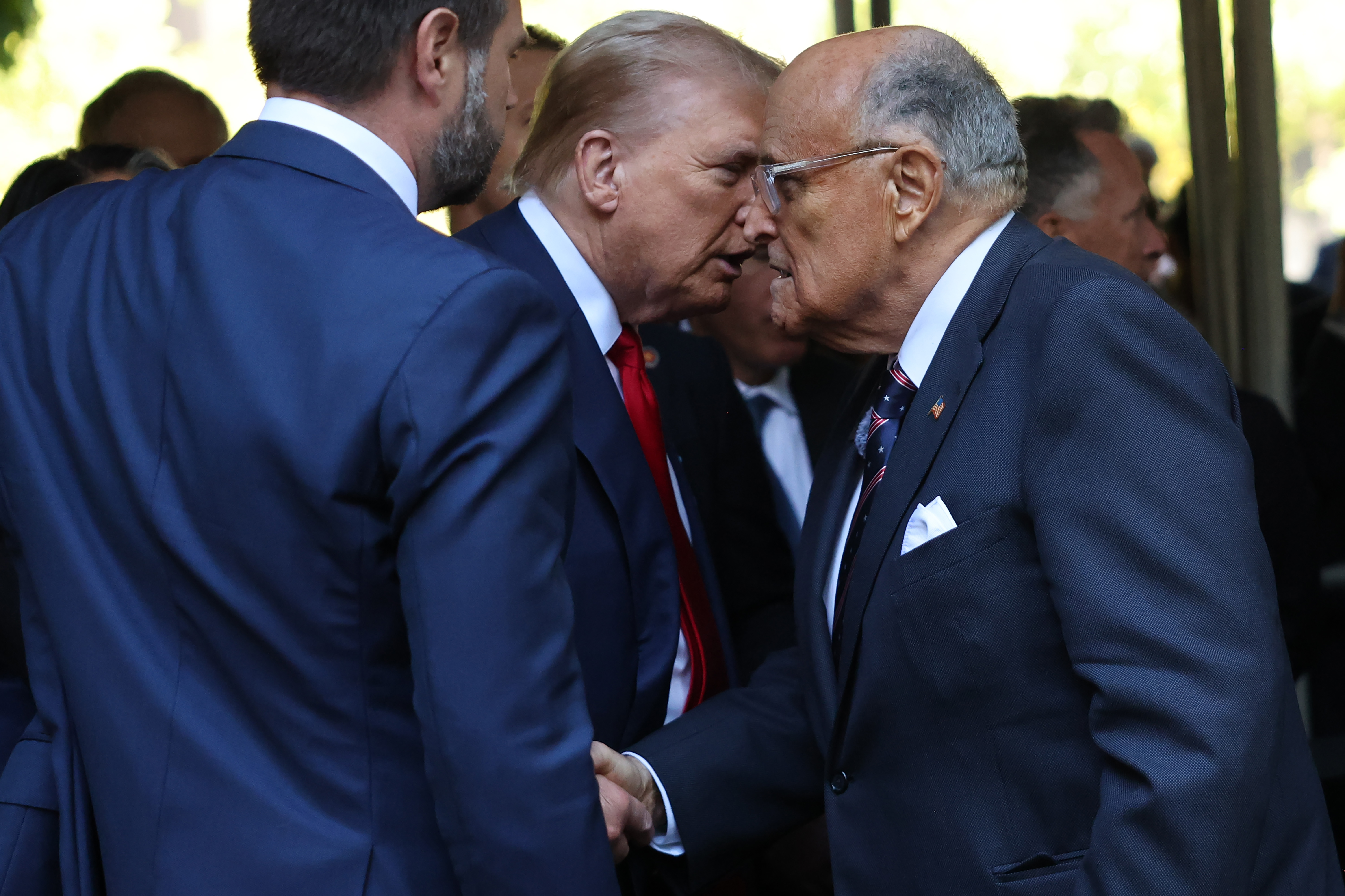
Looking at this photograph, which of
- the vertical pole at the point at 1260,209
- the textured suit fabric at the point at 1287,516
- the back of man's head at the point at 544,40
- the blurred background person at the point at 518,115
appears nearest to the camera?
the textured suit fabric at the point at 1287,516

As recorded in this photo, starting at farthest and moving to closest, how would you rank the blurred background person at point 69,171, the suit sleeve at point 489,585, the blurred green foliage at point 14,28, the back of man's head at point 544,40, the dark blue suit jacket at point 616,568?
the blurred green foliage at point 14,28 < the back of man's head at point 544,40 < the blurred background person at point 69,171 < the dark blue suit jacket at point 616,568 < the suit sleeve at point 489,585

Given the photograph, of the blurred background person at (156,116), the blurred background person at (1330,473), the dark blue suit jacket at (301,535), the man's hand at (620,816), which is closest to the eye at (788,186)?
the dark blue suit jacket at (301,535)

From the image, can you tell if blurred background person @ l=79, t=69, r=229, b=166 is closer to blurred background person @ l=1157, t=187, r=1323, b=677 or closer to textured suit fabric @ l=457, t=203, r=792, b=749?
textured suit fabric @ l=457, t=203, r=792, b=749

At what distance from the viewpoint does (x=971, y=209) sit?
1.62 m

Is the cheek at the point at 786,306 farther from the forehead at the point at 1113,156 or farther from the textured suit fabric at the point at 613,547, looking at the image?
the forehead at the point at 1113,156

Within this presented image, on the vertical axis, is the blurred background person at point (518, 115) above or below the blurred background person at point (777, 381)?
above

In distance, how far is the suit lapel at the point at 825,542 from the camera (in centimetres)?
167

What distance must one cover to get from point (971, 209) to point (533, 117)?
0.83 metres

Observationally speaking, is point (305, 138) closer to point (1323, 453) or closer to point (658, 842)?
point (658, 842)

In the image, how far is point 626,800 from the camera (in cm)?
166

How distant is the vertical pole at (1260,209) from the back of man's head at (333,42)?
3.33m

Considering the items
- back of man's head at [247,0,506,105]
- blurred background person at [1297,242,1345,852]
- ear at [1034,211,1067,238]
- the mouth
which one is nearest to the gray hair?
the mouth

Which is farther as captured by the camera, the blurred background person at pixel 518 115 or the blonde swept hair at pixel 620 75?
the blurred background person at pixel 518 115

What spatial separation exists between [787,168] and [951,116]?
0.23m
